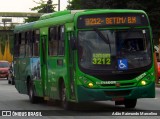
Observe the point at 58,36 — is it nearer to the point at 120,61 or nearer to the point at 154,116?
the point at 120,61

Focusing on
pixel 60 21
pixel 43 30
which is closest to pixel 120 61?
pixel 60 21

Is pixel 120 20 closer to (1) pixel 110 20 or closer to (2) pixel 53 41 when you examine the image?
(1) pixel 110 20

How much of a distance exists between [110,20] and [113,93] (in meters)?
1.98

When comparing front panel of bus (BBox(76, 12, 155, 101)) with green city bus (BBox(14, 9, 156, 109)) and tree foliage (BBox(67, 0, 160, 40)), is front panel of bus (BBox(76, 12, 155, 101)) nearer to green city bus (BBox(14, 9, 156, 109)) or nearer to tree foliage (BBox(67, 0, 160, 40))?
green city bus (BBox(14, 9, 156, 109))

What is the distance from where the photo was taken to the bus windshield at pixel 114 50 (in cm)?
1745

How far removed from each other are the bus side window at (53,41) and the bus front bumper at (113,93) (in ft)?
8.78

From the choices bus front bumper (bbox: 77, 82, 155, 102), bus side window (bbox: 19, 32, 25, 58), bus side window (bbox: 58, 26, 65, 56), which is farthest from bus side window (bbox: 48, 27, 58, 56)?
bus side window (bbox: 19, 32, 25, 58)

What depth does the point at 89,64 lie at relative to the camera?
17500mm

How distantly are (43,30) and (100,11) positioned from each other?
3546 mm

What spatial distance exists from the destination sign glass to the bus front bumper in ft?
5.63

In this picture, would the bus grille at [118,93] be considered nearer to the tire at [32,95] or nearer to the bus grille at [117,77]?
the bus grille at [117,77]

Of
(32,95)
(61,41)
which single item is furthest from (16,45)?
(61,41)

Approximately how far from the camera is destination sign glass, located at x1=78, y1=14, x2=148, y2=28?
17781 mm

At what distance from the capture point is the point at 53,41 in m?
19.9
